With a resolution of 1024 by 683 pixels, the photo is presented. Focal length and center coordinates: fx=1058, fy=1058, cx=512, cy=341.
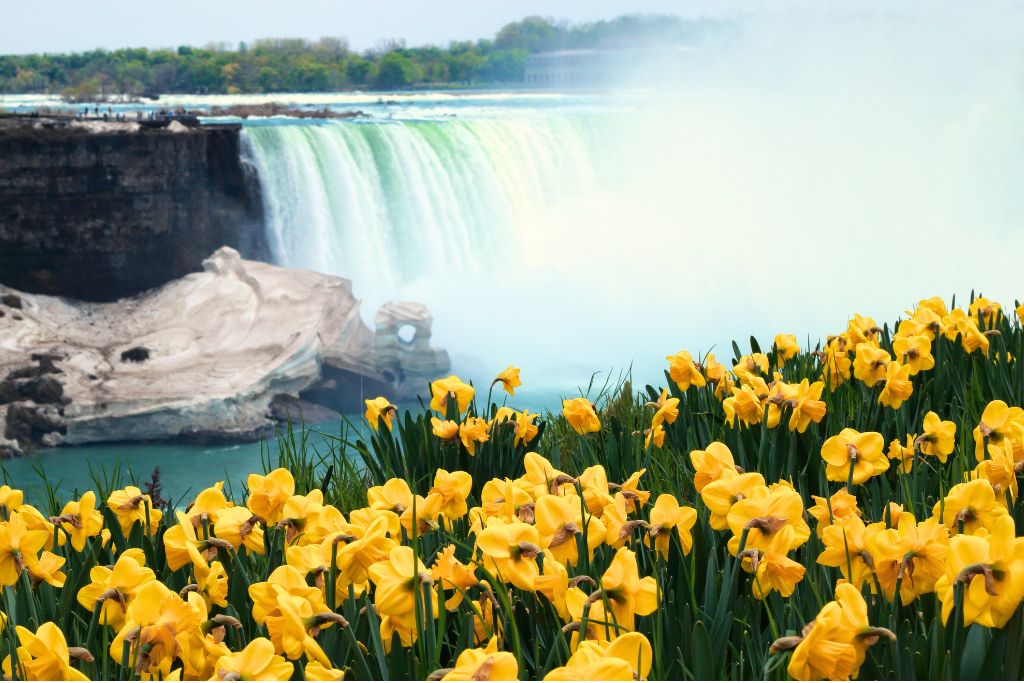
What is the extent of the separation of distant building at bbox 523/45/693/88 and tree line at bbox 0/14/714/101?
1.38ft

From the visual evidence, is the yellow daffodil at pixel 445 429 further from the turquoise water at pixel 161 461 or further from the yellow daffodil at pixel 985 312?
the turquoise water at pixel 161 461

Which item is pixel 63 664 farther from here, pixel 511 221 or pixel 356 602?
pixel 511 221

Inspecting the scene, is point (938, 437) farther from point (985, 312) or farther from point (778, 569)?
point (985, 312)

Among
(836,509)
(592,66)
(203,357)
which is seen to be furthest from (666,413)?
(592,66)

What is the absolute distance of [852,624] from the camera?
1089 mm

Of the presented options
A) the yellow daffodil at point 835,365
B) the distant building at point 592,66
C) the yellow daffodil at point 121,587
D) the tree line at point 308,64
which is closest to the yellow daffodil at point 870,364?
the yellow daffodil at point 835,365

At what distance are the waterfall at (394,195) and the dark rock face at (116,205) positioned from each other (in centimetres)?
56

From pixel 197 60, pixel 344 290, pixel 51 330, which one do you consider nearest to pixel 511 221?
pixel 344 290

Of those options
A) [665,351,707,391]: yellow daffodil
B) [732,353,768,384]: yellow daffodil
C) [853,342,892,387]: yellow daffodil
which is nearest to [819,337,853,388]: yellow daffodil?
[732,353,768,384]: yellow daffodil

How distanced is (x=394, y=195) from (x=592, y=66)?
1406 inches

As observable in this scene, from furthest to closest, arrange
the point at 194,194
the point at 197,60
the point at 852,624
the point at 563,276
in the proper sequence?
1. the point at 197,60
2. the point at 563,276
3. the point at 194,194
4. the point at 852,624

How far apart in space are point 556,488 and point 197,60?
38510 mm

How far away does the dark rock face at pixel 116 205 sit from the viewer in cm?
1584

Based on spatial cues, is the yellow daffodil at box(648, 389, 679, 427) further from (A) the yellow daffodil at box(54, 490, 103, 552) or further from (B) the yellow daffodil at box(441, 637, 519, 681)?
(B) the yellow daffodil at box(441, 637, 519, 681)
